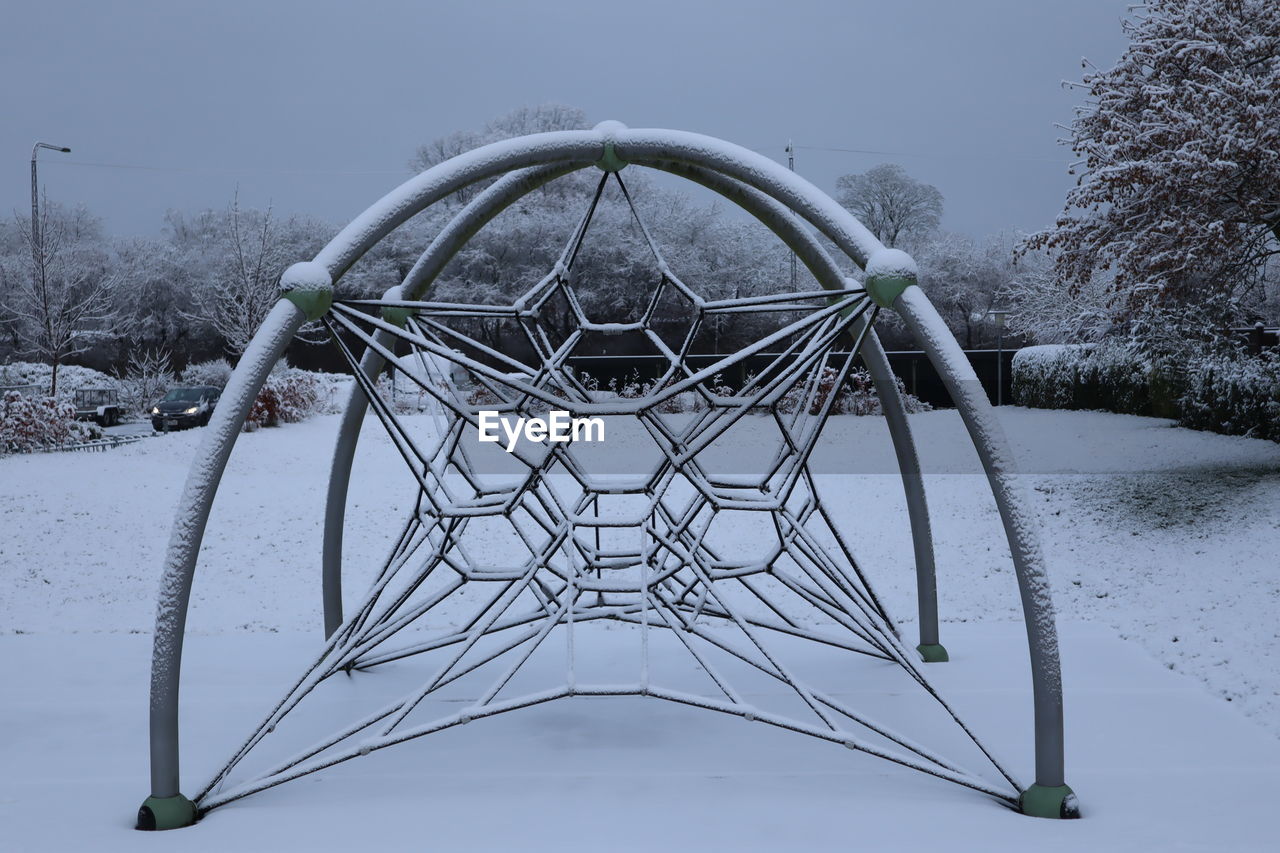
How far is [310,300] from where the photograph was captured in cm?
242

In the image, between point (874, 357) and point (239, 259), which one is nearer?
point (874, 357)

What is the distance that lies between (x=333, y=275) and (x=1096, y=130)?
702 cm

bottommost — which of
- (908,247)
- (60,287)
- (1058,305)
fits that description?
(1058,305)

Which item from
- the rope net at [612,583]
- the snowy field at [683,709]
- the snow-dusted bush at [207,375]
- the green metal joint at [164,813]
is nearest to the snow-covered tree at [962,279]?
the snow-dusted bush at [207,375]

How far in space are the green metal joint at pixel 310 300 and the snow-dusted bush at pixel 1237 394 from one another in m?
7.69

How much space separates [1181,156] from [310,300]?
20.0 ft

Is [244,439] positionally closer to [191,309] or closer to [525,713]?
[525,713]

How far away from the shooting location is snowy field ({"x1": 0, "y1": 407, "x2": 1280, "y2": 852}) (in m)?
2.32

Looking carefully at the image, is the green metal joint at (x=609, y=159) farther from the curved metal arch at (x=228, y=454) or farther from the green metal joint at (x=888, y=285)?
the green metal joint at (x=888, y=285)

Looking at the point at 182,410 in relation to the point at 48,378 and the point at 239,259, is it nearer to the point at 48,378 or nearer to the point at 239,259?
the point at 239,259

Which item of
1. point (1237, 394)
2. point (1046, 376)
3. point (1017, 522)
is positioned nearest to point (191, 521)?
point (1017, 522)

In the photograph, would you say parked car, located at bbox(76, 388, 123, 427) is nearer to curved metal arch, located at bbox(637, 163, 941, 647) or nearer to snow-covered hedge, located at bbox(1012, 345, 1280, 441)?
snow-covered hedge, located at bbox(1012, 345, 1280, 441)

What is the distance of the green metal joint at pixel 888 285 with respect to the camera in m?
2.46

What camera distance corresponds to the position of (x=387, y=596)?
229 inches
